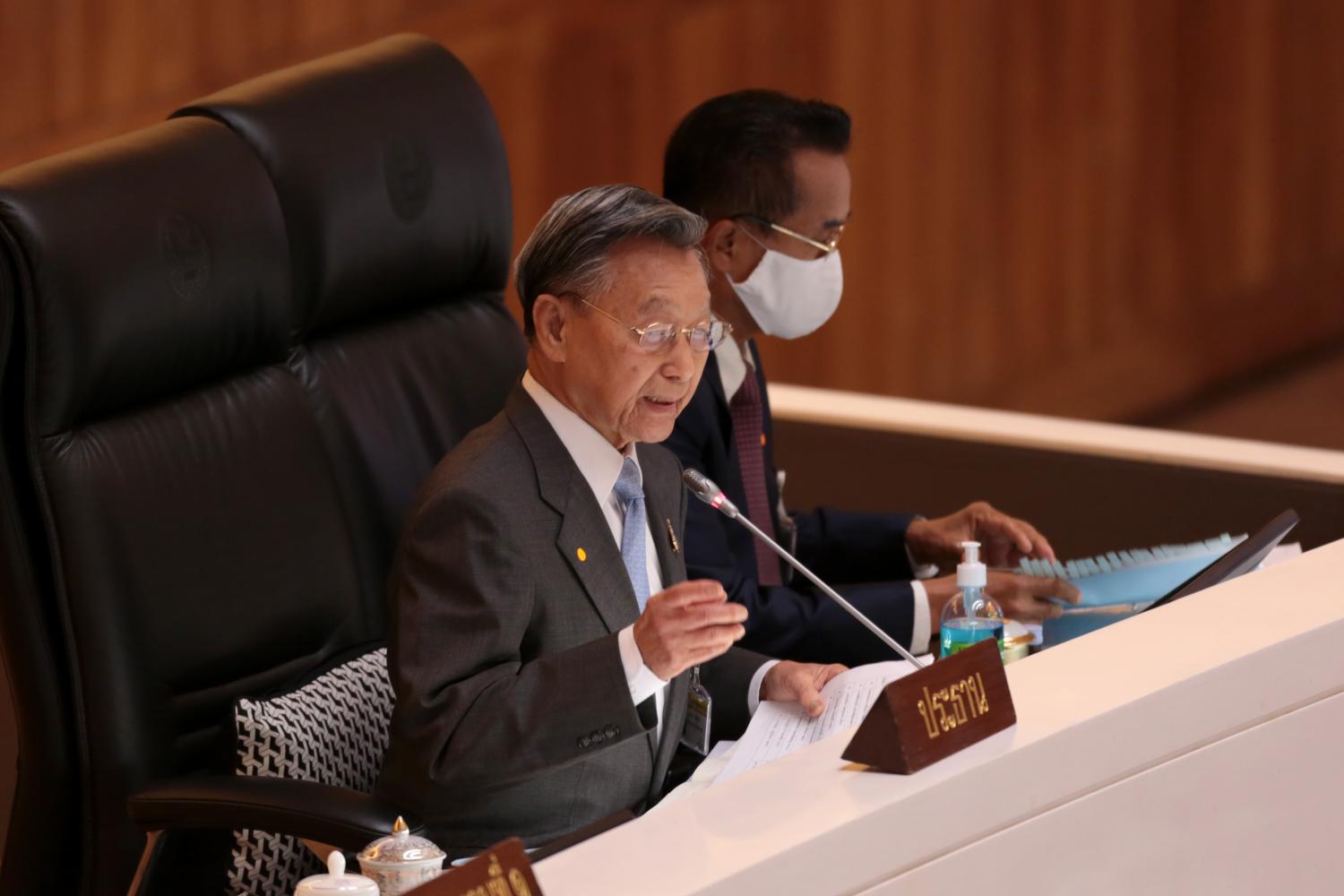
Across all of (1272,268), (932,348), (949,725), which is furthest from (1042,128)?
(949,725)

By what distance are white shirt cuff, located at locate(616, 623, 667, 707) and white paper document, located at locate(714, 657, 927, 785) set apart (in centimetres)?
17

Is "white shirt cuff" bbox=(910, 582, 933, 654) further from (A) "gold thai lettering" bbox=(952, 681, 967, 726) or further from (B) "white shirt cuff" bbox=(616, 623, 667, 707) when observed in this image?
(A) "gold thai lettering" bbox=(952, 681, 967, 726)

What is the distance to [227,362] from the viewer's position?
1.87 meters

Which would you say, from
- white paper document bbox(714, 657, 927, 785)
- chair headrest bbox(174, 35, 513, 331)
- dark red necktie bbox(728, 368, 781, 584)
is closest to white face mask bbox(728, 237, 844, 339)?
dark red necktie bbox(728, 368, 781, 584)

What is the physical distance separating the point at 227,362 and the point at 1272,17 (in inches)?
179

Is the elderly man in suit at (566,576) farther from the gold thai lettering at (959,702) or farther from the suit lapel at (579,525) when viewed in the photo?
the gold thai lettering at (959,702)

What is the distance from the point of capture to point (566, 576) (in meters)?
1.60

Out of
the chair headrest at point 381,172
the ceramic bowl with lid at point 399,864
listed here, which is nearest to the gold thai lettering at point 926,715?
the ceramic bowl with lid at point 399,864

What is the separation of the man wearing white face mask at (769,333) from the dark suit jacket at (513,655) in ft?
1.60

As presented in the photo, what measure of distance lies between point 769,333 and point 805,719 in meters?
0.68

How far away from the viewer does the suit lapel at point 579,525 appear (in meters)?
1.61

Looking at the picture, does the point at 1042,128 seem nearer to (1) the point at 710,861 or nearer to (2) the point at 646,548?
(2) the point at 646,548

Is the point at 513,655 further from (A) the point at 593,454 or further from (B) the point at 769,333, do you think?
(B) the point at 769,333

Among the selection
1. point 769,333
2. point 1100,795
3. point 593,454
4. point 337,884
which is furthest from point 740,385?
point 337,884
